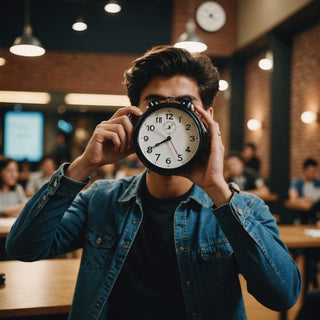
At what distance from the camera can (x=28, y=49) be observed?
16.9 ft

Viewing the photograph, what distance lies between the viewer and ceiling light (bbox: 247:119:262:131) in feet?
24.5

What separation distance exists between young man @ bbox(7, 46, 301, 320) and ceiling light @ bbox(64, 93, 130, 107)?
6662mm

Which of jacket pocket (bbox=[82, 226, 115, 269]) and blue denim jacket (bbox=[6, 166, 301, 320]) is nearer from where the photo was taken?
blue denim jacket (bbox=[6, 166, 301, 320])

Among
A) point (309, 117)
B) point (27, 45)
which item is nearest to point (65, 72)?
point (27, 45)

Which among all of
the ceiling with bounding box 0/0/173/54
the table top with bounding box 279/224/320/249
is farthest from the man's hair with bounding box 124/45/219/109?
the ceiling with bounding box 0/0/173/54

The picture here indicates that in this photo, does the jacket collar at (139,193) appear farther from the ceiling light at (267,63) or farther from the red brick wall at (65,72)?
the red brick wall at (65,72)

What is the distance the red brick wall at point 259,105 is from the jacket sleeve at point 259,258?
5831 mm

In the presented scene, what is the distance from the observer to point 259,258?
40.1 inches

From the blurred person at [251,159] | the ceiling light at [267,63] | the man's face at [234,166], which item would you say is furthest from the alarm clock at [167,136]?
the ceiling light at [267,63]

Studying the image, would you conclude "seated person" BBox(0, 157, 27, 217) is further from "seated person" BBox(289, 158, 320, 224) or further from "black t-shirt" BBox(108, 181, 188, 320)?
"seated person" BBox(289, 158, 320, 224)

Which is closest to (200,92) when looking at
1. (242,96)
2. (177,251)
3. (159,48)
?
(159,48)

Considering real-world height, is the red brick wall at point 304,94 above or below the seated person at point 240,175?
above

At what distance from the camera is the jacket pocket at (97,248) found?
1.24 meters

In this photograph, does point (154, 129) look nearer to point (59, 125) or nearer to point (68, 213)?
point (68, 213)
